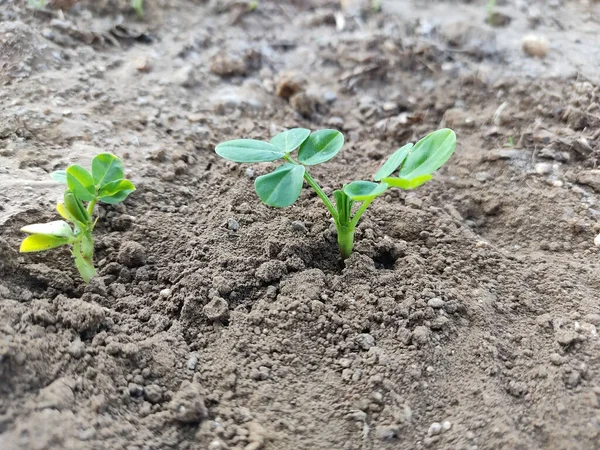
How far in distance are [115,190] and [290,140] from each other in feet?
1.33

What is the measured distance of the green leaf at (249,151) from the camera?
125 cm

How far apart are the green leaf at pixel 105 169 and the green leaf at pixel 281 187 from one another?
335 mm

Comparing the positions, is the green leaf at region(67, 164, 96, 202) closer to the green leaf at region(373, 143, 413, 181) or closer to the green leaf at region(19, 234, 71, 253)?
the green leaf at region(19, 234, 71, 253)

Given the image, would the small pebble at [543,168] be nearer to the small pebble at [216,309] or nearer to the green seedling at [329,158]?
the green seedling at [329,158]

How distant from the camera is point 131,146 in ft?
5.35

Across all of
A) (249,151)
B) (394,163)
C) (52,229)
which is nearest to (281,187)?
(249,151)

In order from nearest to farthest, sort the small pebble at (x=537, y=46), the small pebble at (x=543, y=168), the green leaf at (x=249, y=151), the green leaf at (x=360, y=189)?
the green leaf at (x=360, y=189) < the green leaf at (x=249, y=151) < the small pebble at (x=543, y=168) < the small pebble at (x=537, y=46)

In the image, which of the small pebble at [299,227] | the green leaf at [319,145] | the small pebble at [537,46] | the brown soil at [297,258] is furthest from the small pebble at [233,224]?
the small pebble at [537,46]

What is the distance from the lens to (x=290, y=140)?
130 centimetres

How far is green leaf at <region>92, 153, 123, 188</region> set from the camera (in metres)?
1.28

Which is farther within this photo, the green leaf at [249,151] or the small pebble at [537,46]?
the small pebble at [537,46]

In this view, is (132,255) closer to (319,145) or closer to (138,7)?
(319,145)

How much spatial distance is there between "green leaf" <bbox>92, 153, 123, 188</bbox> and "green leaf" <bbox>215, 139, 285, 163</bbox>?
0.23m

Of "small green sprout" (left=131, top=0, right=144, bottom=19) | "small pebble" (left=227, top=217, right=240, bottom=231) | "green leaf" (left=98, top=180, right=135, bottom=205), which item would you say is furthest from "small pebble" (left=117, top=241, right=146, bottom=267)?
"small green sprout" (left=131, top=0, right=144, bottom=19)
